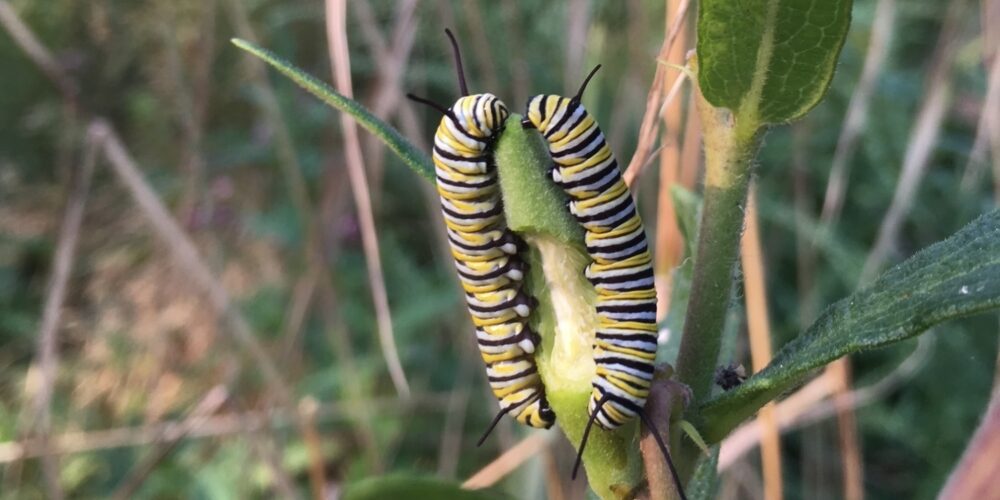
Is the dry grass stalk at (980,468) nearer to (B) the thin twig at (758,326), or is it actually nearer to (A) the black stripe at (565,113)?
(A) the black stripe at (565,113)

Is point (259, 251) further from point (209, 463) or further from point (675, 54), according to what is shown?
point (675, 54)

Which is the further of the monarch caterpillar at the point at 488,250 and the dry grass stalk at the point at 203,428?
the dry grass stalk at the point at 203,428

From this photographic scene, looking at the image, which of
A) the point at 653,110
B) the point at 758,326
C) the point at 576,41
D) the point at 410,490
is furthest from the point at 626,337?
the point at 576,41

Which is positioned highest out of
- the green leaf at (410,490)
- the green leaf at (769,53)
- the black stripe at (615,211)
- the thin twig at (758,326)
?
the green leaf at (769,53)

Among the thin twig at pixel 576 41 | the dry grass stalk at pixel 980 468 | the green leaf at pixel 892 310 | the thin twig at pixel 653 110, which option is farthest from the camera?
the thin twig at pixel 576 41

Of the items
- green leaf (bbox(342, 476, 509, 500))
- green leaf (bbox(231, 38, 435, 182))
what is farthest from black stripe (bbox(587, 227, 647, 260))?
green leaf (bbox(342, 476, 509, 500))

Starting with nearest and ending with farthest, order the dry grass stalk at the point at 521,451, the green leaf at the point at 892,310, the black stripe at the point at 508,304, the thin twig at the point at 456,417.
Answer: the green leaf at the point at 892,310 < the black stripe at the point at 508,304 < the dry grass stalk at the point at 521,451 < the thin twig at the point at 456,417

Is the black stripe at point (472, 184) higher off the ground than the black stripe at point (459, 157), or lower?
lower

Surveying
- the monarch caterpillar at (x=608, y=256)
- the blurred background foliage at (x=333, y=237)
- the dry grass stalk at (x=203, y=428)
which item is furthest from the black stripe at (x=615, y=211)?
the dry grass stalk at (x=203, y=428)

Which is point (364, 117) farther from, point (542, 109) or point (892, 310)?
point (892, 310)
